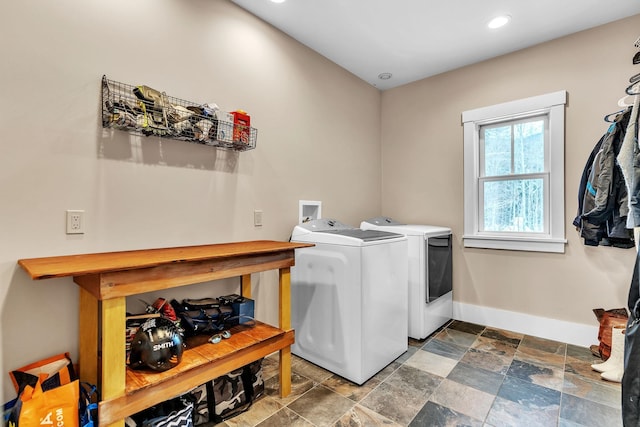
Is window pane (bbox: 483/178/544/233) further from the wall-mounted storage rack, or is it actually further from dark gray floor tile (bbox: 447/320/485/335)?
the wall-mounted storage rack

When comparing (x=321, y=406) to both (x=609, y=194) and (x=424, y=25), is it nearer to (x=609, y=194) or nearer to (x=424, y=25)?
(x=609, y=194)

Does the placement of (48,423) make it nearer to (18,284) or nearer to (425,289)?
(18,284)

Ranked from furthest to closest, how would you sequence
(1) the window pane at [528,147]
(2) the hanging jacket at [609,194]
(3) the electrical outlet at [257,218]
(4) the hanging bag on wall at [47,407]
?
1. (1) the window pane at [528,147]
2. (3) the electrical outlet at [257,218]
3. (2) the hanging jacket at [609,194]
4. (4) the hanging bag on wall at [47,407]

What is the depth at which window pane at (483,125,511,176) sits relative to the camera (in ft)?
9.78

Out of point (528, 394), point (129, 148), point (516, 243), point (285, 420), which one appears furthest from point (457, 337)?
point (129, 148)

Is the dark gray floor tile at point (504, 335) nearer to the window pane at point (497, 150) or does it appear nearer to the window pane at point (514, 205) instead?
the window pane at point (514, 205)

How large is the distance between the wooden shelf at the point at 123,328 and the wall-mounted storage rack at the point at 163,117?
2.21 feet

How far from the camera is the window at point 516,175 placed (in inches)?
104

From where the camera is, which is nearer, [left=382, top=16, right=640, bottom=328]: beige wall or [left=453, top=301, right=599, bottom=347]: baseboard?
[left=382, top=16, right=640, bottom=328]: beige wall

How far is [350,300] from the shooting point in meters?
2.03

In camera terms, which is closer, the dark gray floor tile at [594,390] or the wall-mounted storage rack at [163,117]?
the wall-mounted storage rack at [163,117]

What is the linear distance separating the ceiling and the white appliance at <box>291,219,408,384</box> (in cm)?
159

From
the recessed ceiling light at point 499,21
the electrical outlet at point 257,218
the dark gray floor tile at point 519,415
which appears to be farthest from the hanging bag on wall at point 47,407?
the recessed ceiling light at point 499,21

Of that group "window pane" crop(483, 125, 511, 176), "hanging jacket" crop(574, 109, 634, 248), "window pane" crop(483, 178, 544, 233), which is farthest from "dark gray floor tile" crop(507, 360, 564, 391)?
"window pane" crop(483, 125, 511, 176)
